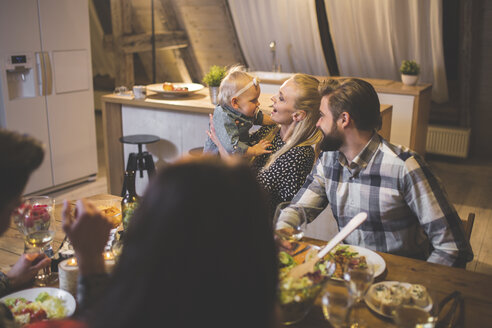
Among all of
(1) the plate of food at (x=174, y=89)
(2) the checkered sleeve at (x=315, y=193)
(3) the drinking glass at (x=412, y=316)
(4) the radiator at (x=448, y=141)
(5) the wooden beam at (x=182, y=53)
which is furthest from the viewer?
(5) the wooden beam at (x=182, y=53)

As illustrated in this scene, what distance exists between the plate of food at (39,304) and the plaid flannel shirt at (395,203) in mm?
712

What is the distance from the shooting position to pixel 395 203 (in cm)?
177

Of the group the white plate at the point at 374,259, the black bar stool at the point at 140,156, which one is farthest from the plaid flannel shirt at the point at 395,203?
the black bar stool at the point at 140,156

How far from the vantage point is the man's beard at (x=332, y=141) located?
6.13 ft

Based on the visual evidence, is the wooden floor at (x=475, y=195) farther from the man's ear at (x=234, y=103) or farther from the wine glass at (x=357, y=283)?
the wine glass at (x=357, y=283)

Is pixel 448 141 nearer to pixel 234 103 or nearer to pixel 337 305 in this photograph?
pixel 234 103

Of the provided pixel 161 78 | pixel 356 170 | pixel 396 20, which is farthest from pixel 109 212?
pixel 161 78

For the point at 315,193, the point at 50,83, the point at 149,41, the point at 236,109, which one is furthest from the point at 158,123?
the point at 149,41

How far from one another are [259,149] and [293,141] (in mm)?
281

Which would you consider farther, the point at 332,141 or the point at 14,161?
the point at 332,141

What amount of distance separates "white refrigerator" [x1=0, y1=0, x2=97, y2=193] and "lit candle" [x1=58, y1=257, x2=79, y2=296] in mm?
3045

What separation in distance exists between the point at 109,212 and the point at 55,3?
3.01m

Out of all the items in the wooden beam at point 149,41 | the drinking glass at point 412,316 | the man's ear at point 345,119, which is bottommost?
the drinking glass at point 412,316

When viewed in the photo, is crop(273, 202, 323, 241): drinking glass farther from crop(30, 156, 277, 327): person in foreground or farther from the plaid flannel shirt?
crop(30, 156, 277, 327): person in foreground
